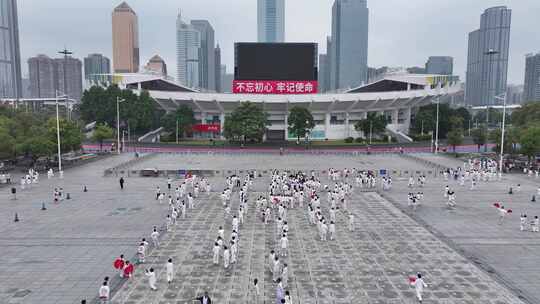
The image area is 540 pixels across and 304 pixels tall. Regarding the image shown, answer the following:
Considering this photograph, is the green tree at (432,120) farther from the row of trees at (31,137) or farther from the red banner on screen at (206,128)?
the row of trees at (31,137)

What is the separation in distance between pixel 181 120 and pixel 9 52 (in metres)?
120

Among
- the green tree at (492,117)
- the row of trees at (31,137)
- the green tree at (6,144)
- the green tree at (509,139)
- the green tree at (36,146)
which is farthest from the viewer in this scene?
the green tree at (492,117)

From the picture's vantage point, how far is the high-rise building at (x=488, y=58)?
16612 centimetres

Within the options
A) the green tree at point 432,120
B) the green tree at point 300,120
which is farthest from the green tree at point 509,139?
the green tree at point 300,120

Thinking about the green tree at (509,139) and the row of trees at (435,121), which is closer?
the green tree at (509,139)

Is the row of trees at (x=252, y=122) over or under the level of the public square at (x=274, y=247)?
over

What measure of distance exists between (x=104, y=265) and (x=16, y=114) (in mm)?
35638

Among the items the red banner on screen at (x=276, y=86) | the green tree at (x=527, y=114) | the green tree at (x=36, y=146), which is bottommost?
the green tree at (x=36, y=146)

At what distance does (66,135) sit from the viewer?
37.1 meters

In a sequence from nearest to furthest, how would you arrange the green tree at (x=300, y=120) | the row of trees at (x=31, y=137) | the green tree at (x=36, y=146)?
the row of trees at (x=31, y=137), the green tree at (x=36, y=146), the green tree at (x=300, y=120)

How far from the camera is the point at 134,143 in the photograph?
59.2m

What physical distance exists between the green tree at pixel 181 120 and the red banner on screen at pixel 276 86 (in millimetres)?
9625

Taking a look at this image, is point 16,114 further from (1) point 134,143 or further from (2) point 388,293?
(2) point 388,293

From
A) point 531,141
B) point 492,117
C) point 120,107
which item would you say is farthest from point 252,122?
point 492,117
